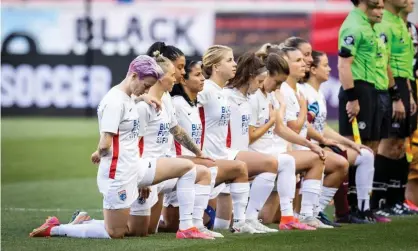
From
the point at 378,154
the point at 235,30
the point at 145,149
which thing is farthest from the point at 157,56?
the point at 235,30

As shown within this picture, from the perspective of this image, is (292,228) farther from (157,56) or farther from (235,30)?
(235,30)

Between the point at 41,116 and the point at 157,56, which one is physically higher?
the point at 157,56

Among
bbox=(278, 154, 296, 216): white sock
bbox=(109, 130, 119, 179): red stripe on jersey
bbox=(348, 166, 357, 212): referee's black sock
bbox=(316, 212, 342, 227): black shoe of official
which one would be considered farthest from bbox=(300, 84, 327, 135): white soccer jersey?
bbox=(109, 130, 119, 179): red stripe on jersey

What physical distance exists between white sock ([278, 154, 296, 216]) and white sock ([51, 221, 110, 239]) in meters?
1.76

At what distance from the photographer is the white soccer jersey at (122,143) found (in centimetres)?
902

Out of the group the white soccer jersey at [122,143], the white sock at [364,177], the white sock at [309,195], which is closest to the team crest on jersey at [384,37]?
the white sock at [364,177]

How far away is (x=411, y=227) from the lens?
10.3 metres

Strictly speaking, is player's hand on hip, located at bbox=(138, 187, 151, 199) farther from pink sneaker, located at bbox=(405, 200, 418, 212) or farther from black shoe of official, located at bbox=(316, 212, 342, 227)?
pink sneaker, located at bbox=(405, 200, 418, 212)

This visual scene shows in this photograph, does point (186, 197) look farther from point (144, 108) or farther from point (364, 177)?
point (364, 177)

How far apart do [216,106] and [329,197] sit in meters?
1.53

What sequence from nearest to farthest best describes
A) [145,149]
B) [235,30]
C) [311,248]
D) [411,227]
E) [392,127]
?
1. [311,248]
2. [145,149]
3. [411,227]
4. [392,127]
5. [235,30]

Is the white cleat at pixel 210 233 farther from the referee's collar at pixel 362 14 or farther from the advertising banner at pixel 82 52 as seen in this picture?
the advertising banner at pixel 82 52

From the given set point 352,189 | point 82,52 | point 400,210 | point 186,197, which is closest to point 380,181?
point 400,210

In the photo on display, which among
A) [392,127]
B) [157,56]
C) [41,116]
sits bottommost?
[41,116]
